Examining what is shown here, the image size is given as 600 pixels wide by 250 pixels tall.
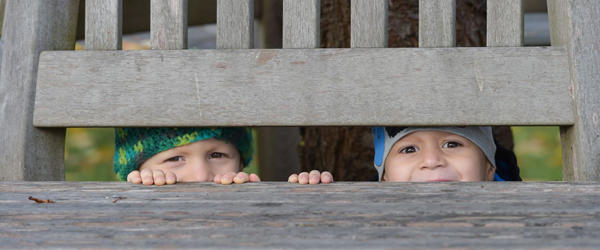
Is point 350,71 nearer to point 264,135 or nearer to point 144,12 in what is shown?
point 144,12

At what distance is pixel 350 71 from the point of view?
5.71 ft

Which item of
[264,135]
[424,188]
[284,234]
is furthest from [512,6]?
[264,135]

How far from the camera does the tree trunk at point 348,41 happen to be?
3439mm

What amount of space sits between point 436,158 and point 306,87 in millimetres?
818

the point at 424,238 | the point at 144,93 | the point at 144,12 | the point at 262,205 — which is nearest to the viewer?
the point at 424,238

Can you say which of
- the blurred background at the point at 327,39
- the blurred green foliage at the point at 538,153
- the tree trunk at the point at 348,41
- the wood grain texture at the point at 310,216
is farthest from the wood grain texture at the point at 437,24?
the blurred green foliage at the point at 538,153

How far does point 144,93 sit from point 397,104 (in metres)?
0.71

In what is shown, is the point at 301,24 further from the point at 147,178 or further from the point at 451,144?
the point at 451,144

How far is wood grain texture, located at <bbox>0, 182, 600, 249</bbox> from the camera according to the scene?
1201mm

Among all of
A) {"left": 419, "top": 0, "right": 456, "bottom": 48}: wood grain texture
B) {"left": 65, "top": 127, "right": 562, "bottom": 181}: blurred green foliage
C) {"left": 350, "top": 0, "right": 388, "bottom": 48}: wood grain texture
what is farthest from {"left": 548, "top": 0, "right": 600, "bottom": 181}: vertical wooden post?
{"left": 65, "top": 127, "right": 562, "bottom": 181}: blurred green foliage

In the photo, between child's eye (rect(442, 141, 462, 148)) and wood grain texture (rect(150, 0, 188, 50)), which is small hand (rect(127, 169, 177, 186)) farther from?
child's eye (rect(442, 141, 462, 148))

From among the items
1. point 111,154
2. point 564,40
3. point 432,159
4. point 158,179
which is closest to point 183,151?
point 158,179

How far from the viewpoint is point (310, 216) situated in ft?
4.39

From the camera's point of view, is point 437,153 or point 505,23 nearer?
point 505,23
